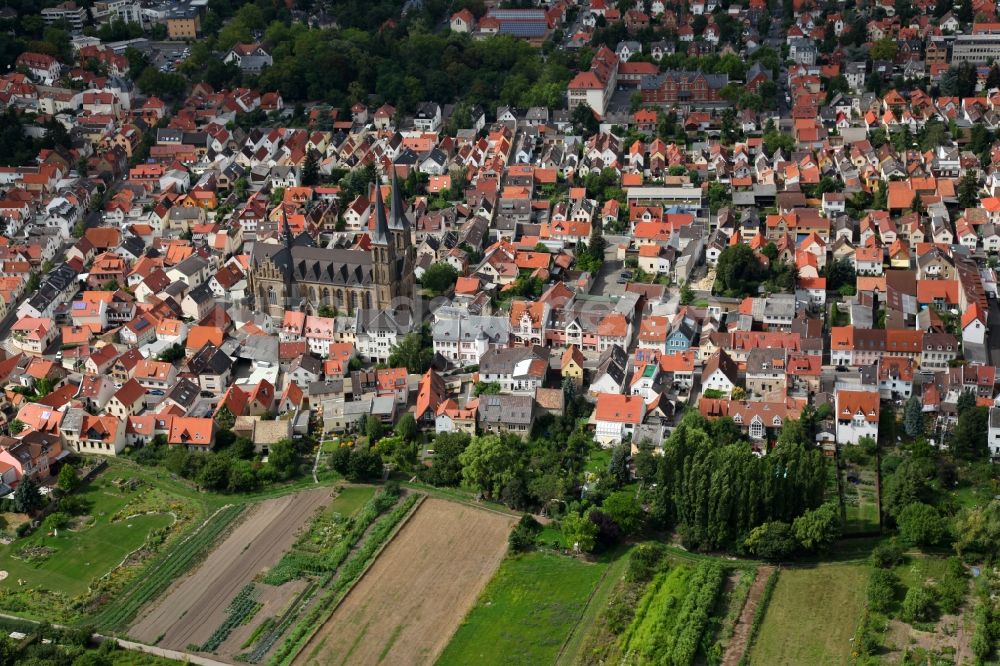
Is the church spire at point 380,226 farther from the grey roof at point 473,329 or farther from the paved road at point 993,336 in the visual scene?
the paved road at point 993,336

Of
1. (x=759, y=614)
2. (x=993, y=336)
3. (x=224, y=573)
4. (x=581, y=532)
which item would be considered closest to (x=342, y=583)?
(x=224, y=573)

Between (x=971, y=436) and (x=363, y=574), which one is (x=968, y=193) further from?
(x=363, y=574)

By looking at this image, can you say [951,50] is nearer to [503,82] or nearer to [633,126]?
[633,126]

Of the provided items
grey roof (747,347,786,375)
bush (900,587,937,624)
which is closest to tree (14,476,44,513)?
grey roof (747,347,786,375)

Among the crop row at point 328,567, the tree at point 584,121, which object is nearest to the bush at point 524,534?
the crop row at point 328,567

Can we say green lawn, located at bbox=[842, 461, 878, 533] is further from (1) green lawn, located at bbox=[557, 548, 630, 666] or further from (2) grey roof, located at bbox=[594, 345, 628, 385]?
(2) grey roof, located at bbox=[594, 345, 628, 385]
